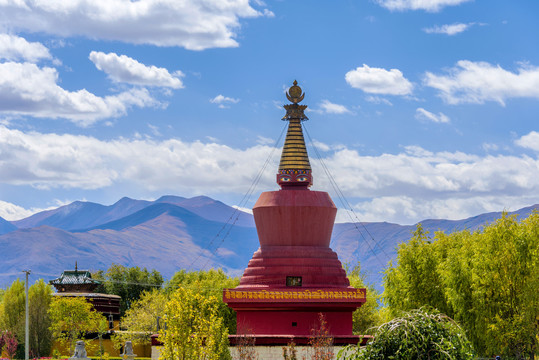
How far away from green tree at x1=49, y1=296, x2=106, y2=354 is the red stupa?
2495cm

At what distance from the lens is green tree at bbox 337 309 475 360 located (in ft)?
101

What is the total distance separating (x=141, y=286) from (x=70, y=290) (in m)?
23.0

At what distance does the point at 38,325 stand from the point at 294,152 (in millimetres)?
30800

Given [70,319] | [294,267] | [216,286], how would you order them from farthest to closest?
[216,286], [70,319], [294,267]

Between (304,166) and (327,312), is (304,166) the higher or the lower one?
the higher one

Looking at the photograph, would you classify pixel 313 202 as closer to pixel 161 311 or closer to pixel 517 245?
pixel 517 245

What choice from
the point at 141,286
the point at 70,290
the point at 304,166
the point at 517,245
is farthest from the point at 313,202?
the point at 141,286

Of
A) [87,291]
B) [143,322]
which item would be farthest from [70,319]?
[87,291]

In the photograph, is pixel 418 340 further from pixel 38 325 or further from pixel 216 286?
pixel 216 286

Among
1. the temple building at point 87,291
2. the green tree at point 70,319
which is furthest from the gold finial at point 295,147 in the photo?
the temple building at point 87,291

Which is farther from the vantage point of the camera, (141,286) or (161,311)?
(141,286)

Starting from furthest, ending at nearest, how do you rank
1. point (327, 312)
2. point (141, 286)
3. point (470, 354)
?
point (141, 286) → point (327, 312) → point (470, 354)

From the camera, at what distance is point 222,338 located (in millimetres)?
50375

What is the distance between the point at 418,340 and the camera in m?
30.9
